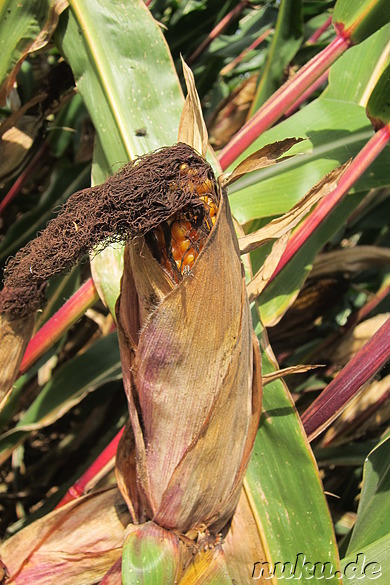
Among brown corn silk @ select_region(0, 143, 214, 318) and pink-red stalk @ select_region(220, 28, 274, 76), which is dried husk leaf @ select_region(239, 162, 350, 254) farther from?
pink-red stalk @ select_region(220, 28, 274, 76)

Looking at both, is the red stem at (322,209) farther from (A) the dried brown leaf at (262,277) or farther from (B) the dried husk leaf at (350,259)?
(B) the dried husk leaf at (350,259)

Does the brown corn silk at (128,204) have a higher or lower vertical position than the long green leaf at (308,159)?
higher

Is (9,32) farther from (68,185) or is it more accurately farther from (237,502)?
(237,502)

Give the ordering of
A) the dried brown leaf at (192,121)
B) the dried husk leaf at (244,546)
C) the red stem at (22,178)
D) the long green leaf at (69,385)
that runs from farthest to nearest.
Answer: the red stem at (22,178) → the long green leaf at (69,385) → the dried husk leaf at (244,546) → the dried brown leaf at (192,121)

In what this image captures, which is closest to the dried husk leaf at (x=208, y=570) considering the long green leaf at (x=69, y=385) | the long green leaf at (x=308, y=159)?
the long green leaf at (x=69, y=385)

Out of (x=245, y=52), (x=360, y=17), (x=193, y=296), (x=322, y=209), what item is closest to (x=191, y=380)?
(x=193, y=296)

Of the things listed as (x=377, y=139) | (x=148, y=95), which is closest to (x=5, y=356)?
(x=148, y=95)

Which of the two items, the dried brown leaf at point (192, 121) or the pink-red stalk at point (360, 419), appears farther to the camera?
the pink-red stalk at point (360, 419)
